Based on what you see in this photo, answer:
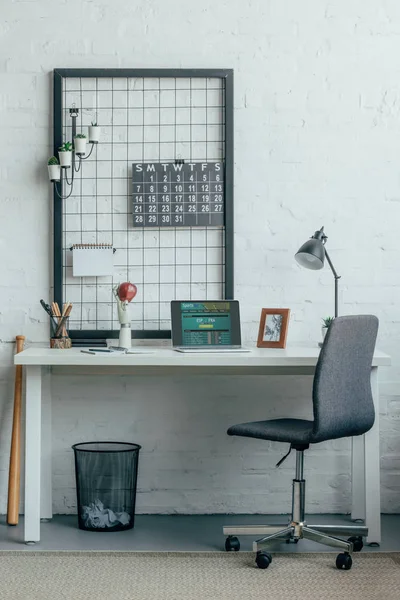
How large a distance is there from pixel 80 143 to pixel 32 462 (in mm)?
1439

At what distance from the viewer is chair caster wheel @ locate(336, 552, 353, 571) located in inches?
127

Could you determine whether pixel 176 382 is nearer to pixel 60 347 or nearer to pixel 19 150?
pixel 60 347

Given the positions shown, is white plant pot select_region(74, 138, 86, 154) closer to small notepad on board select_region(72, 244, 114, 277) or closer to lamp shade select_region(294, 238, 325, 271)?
small notepad on board select_region(72, 244, 114, 277)

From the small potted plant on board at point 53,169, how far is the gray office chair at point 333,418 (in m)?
1.45

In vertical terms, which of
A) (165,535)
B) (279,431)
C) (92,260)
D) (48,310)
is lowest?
(165,535)

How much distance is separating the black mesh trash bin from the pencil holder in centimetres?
46

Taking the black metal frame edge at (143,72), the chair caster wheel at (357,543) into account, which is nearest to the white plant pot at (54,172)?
the black metal frame edge at (143,72)

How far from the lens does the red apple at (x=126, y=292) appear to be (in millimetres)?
3826

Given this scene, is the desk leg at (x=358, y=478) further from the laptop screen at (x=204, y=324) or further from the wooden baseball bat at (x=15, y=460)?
the wooden baseball bat at (x=15, y=460)

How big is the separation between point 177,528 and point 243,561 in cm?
53

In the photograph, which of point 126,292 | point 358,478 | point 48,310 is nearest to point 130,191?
point 126,292

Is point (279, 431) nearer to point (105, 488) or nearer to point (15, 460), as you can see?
point (105, 488)

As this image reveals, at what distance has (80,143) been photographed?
12.9 ft

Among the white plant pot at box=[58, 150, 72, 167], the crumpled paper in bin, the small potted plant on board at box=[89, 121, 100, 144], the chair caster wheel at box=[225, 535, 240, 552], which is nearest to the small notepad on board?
the white plant pot at box=[58, 150, 72, 167]
